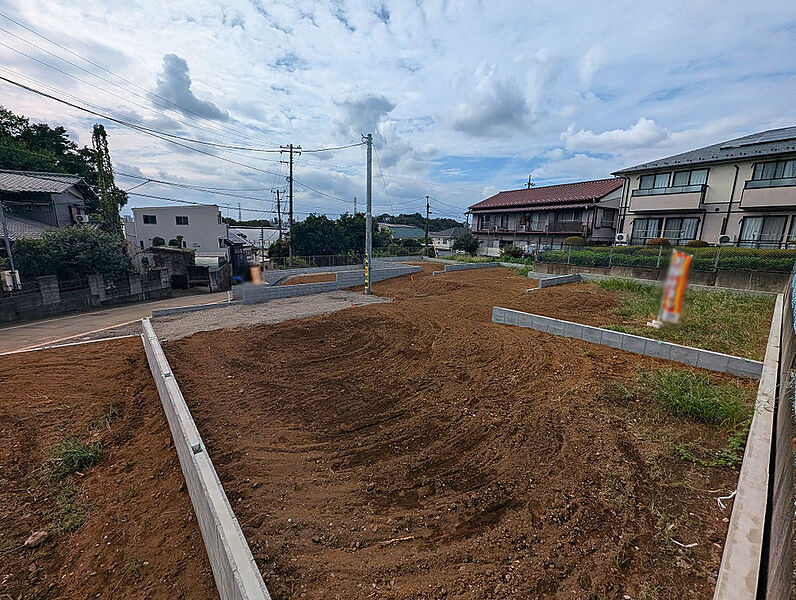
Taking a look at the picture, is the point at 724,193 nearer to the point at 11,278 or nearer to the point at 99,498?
the point at 99,498

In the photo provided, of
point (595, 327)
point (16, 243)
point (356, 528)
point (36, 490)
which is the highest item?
point (16, 243)

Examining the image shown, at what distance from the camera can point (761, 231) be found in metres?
13.6

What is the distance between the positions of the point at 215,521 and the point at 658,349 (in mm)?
6561

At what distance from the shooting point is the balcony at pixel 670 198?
47.4 feet

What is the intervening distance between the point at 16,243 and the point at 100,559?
53.9ft

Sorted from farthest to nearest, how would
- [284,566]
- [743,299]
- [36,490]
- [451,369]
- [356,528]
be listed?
[743,299]
[451,369]
[36,490]
[356,528]
[284,566]

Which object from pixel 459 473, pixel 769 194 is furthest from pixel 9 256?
pixel 769 194

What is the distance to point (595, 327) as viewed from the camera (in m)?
6.62

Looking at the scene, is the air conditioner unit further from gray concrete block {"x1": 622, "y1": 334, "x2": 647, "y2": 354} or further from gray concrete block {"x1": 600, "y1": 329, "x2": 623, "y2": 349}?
gray concrete block {"x1": 622, "y1": 334, "x2": 647, "y2": 354}

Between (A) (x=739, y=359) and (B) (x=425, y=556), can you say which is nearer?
(B) (x=425, y=556)

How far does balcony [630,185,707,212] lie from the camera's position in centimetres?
1445

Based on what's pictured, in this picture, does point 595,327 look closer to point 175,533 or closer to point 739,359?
→ point 739,359

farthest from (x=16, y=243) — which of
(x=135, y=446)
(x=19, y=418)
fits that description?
(x=135, y=446)

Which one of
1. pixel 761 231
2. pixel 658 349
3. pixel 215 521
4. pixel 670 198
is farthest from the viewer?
pixel 670 198
